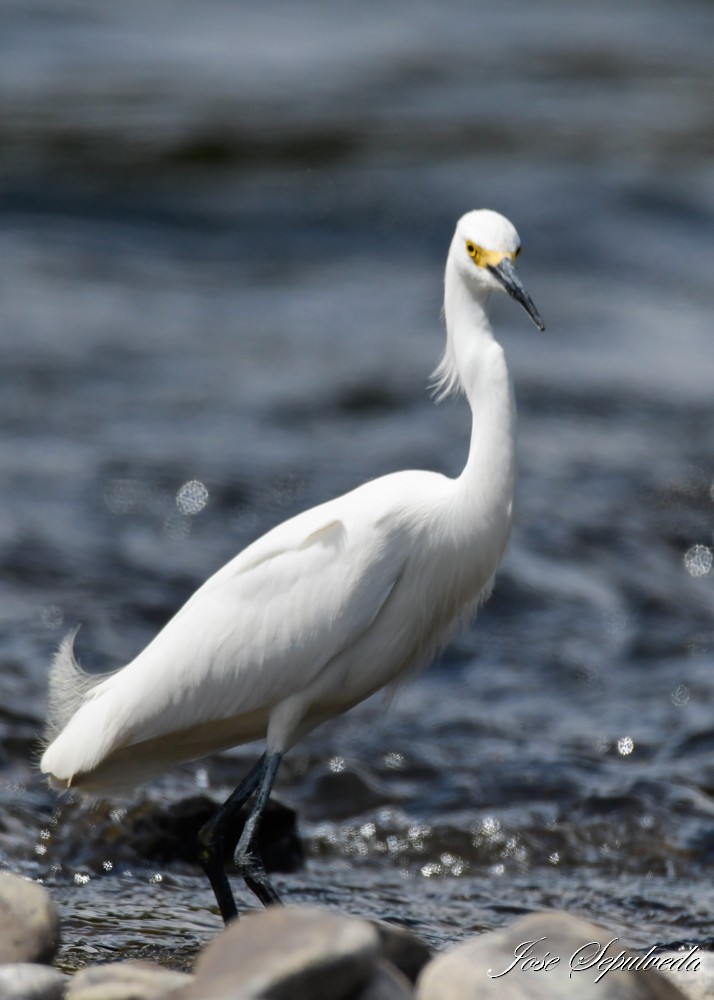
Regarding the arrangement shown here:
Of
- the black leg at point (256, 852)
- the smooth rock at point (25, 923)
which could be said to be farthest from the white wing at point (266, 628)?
the smooth rock at point (25, 923)

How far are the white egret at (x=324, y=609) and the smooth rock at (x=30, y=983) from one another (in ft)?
4.55

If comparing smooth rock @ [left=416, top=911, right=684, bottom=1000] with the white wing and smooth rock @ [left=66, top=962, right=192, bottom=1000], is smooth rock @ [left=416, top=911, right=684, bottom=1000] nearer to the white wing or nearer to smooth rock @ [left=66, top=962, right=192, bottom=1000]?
smooth rock @ [left=66, top=962, right=192, bottom=1000]

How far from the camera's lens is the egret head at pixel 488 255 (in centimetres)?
442

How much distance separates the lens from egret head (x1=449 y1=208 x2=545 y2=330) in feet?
14.5

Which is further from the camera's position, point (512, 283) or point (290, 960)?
point (512, 283)

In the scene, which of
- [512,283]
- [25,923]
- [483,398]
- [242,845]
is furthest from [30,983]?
[512,283]

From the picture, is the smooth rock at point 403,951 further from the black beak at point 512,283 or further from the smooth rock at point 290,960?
the black beak at point 512,283

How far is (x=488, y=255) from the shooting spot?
4492mm

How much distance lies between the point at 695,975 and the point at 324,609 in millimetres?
1578

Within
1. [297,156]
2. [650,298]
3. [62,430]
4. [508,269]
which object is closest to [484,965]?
[508,269]

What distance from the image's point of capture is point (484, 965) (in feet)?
10.6

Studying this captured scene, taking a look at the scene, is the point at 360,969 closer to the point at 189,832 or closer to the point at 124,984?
the point at 124,984

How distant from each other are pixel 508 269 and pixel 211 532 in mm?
4959

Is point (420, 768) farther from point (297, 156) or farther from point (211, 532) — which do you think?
point (297, 156)
